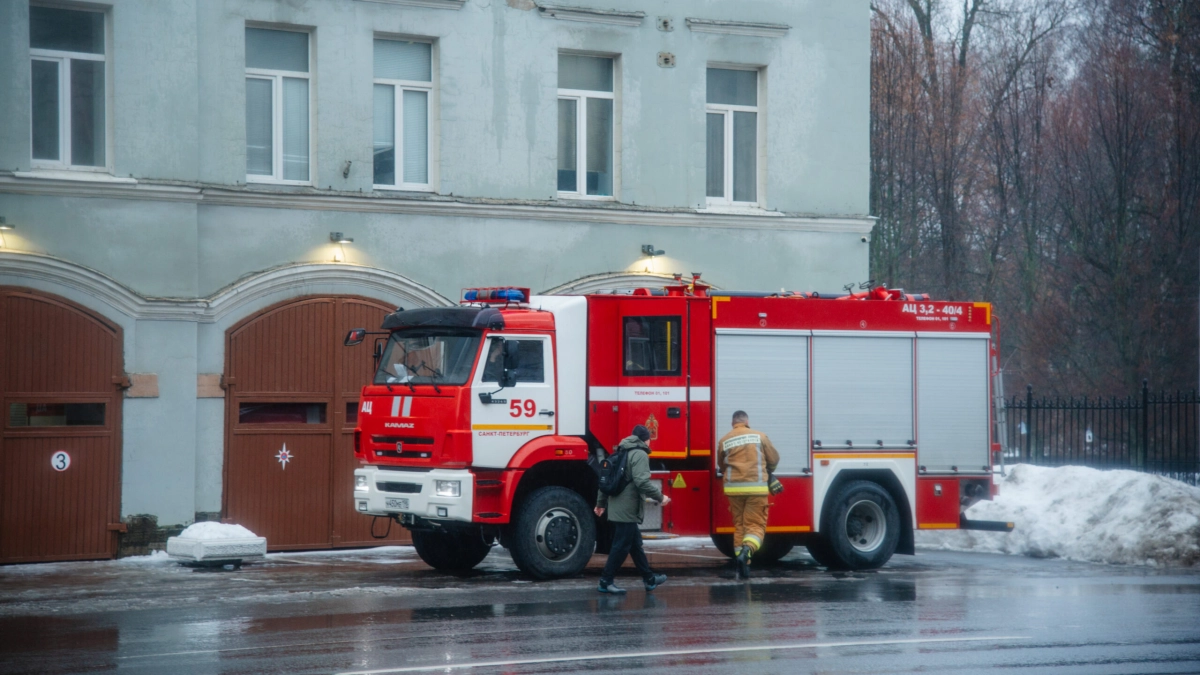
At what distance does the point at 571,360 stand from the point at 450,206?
4989 mm

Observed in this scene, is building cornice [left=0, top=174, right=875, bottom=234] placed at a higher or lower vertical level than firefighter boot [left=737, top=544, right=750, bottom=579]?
higher

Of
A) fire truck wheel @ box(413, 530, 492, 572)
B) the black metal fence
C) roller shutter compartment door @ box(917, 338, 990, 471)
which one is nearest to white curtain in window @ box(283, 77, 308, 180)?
fire truck wheel @ box(413, 530, 492, 572)

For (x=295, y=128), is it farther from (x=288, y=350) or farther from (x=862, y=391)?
(x=862, y=391)

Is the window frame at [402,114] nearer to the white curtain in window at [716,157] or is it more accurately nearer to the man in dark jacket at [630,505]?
the white curtain in window at [716,157]

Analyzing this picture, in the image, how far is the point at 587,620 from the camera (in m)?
11.6

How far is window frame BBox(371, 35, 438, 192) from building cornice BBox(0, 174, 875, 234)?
0.42 meters

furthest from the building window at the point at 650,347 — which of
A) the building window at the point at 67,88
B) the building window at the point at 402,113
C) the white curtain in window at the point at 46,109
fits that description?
the white curtain in window at the point at 46,109

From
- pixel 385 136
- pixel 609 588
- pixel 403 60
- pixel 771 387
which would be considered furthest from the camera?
pixel 403 60

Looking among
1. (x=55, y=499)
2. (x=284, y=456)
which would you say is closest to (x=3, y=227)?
(x=55, y=499)

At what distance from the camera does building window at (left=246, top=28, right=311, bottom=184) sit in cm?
1836

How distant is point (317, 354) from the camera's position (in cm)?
1825

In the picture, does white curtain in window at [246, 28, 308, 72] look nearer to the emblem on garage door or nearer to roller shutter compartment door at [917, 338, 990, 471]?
the emblem on garage door

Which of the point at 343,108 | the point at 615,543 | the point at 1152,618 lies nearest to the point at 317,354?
the point at 343,108

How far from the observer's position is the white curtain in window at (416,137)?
1917 cm
